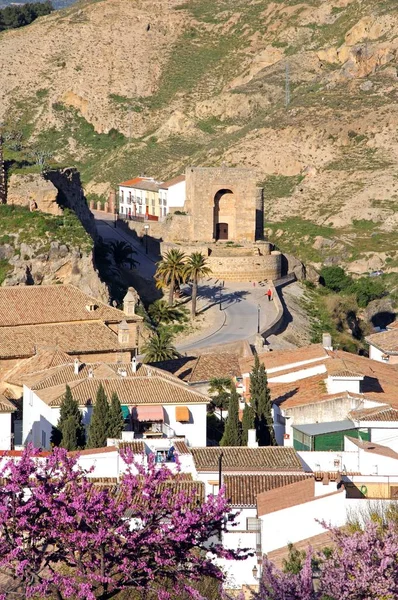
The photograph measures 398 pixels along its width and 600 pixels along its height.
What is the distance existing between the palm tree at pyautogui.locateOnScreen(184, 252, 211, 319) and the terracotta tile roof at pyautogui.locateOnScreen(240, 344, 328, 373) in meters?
17.1

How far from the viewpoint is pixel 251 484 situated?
1438 inches

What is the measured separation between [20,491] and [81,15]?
5202 inches

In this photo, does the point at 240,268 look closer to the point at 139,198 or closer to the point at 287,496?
the point at 139,198

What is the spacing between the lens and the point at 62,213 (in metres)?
71.9

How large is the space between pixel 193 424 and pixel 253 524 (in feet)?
34.0

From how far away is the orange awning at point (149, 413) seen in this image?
147 ft

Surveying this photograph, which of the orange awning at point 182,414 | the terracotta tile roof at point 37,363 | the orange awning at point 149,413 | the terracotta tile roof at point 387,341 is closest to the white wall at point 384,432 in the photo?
the orange awning at point 182,414

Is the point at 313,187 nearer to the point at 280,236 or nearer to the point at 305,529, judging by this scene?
the point at 280,236

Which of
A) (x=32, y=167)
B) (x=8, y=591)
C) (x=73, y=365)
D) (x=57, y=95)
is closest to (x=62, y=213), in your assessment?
(x=32, y=167)

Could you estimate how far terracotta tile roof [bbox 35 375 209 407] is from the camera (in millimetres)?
45312

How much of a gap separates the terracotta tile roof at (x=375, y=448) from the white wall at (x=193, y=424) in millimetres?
4111

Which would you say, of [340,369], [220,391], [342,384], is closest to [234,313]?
[220,391]

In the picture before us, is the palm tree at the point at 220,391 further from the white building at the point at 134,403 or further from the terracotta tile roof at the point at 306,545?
the terracotta tile roof at the point at 306,545

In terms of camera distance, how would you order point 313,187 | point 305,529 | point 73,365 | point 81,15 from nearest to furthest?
point 305,529 < point 73,365 < point 313,187 < point 81,15
